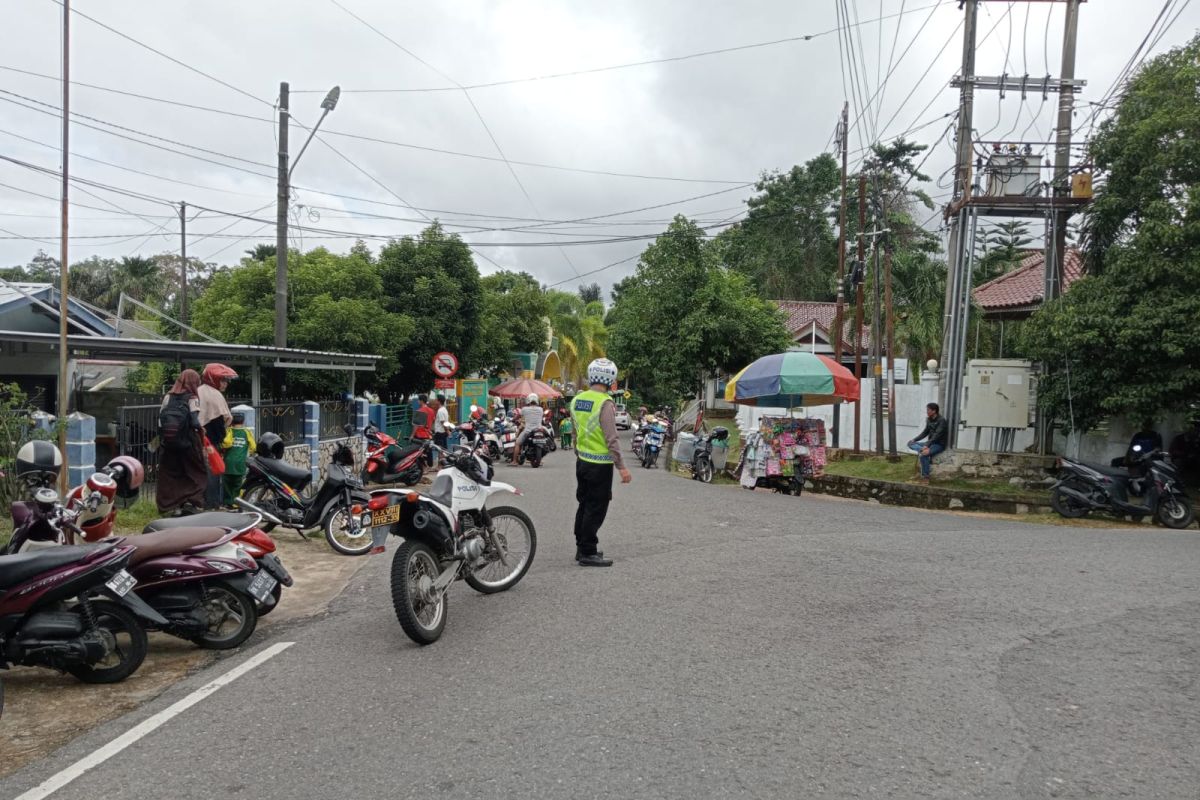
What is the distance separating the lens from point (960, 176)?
50.9 ft

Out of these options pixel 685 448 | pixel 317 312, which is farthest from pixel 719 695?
pixel 317 312

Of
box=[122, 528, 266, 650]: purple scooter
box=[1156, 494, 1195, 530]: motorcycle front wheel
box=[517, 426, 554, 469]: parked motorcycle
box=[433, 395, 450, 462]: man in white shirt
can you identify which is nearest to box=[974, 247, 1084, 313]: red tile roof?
box=[1156, 494, 1195, 530]: motorcycle front wheel

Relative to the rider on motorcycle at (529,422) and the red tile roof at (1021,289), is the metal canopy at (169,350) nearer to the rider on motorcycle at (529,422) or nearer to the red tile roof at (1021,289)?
the rider on motorcycle at (529,422)

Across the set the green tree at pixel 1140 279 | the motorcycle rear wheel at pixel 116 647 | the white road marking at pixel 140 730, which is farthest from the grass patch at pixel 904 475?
the motorcycle rear wheel at pixel 116 647

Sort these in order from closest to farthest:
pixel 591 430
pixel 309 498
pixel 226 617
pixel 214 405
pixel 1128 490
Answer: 1. pixel 226 617
2. pixel 591 430
3. pixel 214 405
4. pixel 309 498
5. pixel 1128 490

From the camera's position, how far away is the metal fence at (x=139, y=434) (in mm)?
9789

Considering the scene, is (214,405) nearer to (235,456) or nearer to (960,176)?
(235,456)

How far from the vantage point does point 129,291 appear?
42.3m

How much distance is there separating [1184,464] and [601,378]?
1068cm

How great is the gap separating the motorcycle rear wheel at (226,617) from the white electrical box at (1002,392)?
12.9 metres

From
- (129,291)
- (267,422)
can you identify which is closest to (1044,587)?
(267,422)

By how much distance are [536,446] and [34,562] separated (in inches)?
647

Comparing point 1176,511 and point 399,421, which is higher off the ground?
point 399,421

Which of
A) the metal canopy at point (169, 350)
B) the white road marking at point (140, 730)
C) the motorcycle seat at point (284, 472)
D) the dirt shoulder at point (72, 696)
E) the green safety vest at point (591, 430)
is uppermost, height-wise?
the metal canopy at point (169, 350)
